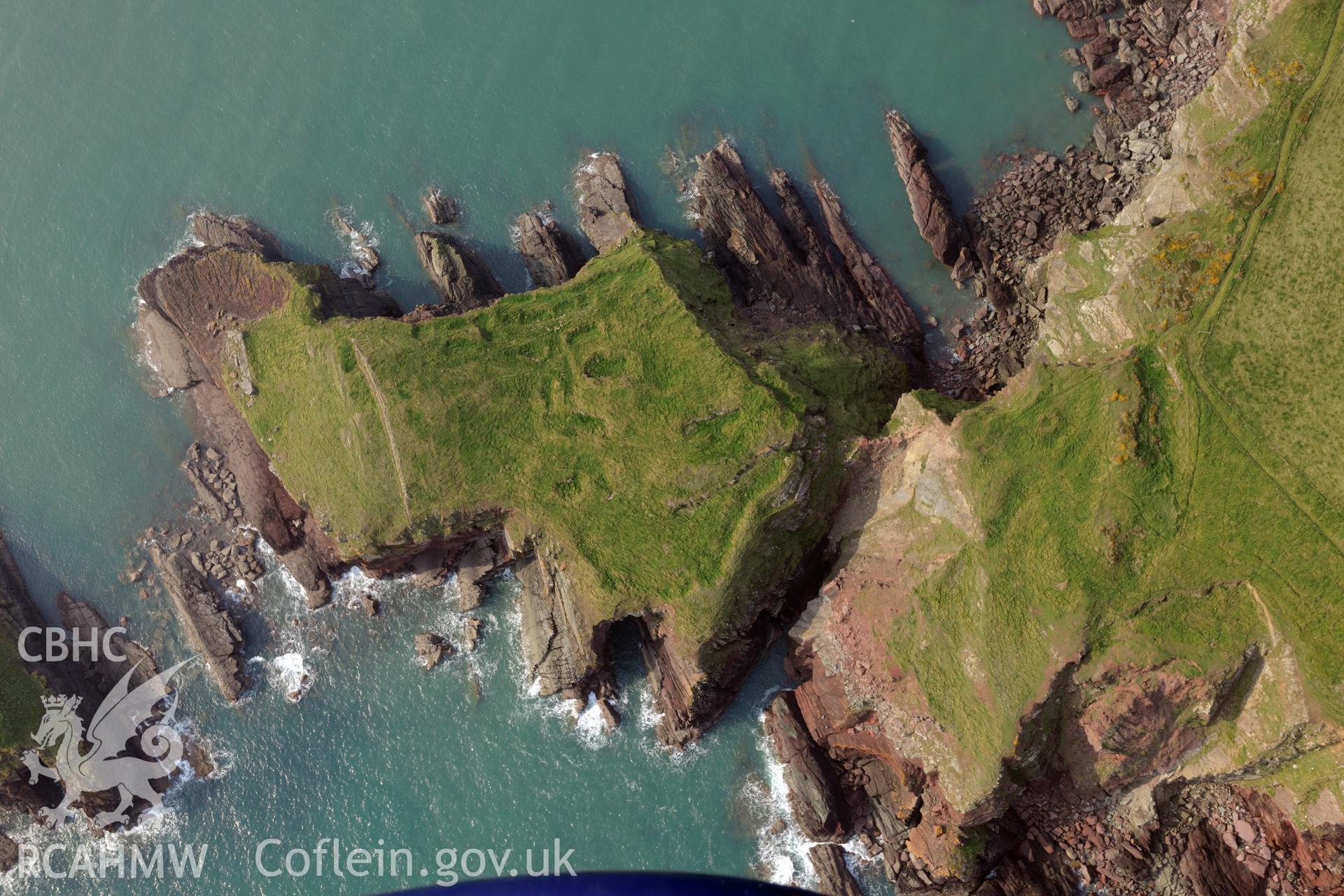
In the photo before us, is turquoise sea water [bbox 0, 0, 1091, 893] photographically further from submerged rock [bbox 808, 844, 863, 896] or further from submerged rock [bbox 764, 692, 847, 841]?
submerged rock [bbox 808, 844, 863, 896]

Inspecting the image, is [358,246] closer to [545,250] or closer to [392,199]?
[392,199]

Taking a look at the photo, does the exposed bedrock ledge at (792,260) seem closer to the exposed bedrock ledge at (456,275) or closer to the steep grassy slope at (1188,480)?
the steep grassy slope at (1188,480)

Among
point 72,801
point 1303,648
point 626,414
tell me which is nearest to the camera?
point 1303,648

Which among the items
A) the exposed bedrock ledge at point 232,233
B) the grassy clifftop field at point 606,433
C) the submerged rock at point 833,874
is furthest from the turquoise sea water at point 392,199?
the grassy clifftop field at point 606,433

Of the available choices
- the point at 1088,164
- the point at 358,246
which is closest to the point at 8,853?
the point at 358,246

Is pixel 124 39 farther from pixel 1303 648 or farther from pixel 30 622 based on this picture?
pixel 1303 648

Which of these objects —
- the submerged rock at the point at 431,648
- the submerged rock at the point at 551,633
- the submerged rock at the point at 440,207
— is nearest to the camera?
the submerged rock at the point at 551,633

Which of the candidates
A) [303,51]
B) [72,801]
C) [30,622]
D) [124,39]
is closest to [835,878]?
[72,801]
